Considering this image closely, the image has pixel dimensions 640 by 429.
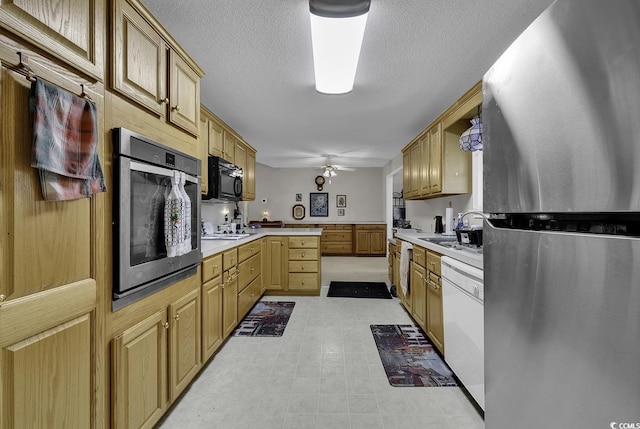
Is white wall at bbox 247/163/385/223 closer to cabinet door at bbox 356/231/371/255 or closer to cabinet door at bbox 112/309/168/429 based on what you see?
cabinet door at bbox 356/231/371/255

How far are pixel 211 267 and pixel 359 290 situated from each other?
265 cm

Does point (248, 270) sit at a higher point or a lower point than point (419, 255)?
lower

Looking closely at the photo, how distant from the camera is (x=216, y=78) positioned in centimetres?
251

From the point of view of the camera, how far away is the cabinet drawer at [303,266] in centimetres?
409

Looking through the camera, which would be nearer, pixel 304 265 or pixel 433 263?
pixel 433 263

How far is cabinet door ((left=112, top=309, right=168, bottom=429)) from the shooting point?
1.20 metres

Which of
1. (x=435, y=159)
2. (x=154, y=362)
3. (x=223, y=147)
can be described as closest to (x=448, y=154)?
(x=435, y=159)

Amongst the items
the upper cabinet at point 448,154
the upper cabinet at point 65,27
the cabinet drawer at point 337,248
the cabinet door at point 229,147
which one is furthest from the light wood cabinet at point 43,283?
the cabinet drawer at point 337,248

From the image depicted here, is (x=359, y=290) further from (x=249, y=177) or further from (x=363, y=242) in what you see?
(x=363, y=242)

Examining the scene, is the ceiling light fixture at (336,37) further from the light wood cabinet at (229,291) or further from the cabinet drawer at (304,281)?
the cabinet drawer at (304,281)

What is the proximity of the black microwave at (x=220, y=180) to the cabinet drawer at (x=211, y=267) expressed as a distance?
89 cm

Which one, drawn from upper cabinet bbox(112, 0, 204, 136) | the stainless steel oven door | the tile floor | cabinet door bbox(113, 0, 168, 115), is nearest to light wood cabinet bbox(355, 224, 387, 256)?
the tile floor

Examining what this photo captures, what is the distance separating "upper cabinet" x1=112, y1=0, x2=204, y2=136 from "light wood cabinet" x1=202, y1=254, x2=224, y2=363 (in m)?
0.96

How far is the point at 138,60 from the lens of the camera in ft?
4.48
